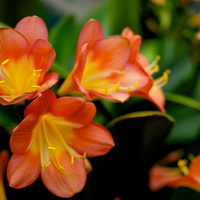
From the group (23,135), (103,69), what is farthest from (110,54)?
(23,135)

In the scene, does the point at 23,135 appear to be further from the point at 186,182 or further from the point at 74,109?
the point at 186,182

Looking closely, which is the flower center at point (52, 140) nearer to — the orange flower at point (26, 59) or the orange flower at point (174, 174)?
the orange flower at point (26, 59)

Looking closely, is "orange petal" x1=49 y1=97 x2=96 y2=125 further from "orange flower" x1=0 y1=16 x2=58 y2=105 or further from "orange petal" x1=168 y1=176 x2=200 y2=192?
"orange petal" x1=168 y1=176 x2=200 y2=192

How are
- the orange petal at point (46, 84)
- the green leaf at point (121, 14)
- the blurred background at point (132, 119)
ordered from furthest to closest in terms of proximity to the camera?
the green leaf at point (121, 14) → the blurred background at point (132, 119) → the orange petal at point (46, 84)

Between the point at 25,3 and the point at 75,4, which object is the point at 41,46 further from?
the point at 75,4

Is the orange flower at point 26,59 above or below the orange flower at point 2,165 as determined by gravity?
above

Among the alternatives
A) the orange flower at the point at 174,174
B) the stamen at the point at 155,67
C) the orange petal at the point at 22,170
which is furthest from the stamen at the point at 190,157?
the orange petal at the point at 22,170

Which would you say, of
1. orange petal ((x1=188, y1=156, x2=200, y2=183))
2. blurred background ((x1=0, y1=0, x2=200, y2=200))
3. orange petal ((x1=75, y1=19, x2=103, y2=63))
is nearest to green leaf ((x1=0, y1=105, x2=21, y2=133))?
blurred background ((x1=0, y1=0, x2=200, y2=200))
